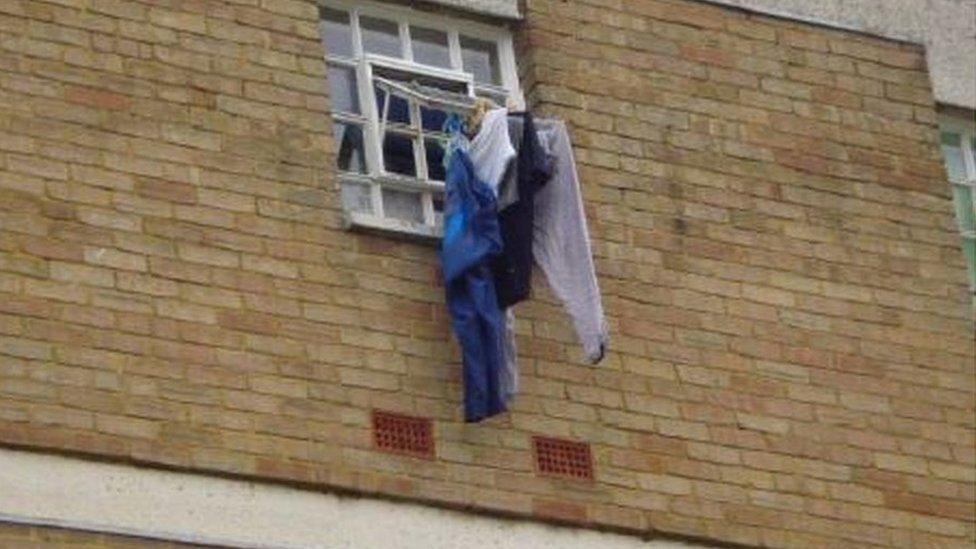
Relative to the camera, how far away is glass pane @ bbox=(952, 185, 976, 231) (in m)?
22.3

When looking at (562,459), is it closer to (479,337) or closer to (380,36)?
(479,337)

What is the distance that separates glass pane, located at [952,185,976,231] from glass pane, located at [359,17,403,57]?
3.56m

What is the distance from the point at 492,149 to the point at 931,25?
369 cm

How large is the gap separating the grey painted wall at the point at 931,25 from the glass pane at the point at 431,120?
2.50m

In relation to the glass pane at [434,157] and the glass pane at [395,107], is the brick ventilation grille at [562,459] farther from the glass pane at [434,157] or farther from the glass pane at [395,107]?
the glass pane at [395,107]

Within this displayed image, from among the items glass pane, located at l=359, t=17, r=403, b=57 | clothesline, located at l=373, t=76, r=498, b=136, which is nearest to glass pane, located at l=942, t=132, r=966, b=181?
clothesline, located at l=373, t=76, r=498, b=136

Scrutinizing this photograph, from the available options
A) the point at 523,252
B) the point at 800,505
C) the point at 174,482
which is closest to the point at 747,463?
the point at 800,505

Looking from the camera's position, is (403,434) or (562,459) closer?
(403,434)

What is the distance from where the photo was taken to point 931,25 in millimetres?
22484

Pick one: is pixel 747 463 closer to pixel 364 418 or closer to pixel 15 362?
pixel 364 418

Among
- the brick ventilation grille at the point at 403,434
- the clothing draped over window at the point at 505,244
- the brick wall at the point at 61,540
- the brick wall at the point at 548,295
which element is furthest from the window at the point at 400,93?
the brick wall at the point at 61,540

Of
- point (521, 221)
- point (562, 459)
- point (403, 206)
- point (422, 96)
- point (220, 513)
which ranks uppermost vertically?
point (422, 96)

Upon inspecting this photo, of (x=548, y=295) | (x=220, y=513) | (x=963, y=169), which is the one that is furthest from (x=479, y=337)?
(x=963, y=169)

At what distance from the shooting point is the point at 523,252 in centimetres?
1984
